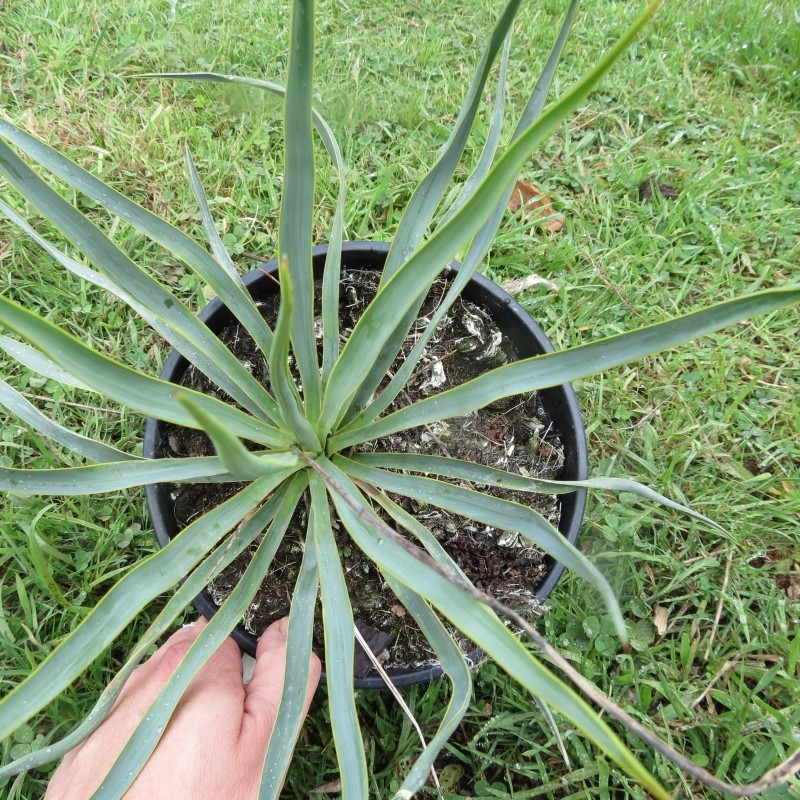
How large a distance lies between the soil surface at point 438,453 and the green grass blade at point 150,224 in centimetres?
22

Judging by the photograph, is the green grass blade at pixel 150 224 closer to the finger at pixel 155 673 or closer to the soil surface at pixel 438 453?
the soil surface at pixel 438 453

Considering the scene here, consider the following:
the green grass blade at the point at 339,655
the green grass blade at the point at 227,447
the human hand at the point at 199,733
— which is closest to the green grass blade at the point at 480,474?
the green grass blade at the point at 339,655

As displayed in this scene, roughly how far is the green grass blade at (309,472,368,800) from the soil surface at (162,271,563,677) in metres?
0.22

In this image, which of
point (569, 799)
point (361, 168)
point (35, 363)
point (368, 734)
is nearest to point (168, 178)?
point (361, 168)

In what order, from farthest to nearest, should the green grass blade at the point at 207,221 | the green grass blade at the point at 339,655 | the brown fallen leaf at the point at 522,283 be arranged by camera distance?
the brown fallen leaf at the point at 522,283 → the green grass blade at the point at 207,221 → the green grass blade at the point at 339,655

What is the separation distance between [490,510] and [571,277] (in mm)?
874

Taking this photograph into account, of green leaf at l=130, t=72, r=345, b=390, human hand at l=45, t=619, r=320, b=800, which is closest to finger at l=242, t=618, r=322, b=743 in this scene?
human hand at l=45, t=619, r=320, b=800

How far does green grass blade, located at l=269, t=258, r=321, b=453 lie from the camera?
479 millimetres

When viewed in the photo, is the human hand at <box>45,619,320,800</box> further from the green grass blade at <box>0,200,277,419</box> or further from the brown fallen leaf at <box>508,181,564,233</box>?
the brown fallen leaf at <box>508,181,564,233</box>

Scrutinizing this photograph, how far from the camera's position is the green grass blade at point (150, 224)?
29.0 inches

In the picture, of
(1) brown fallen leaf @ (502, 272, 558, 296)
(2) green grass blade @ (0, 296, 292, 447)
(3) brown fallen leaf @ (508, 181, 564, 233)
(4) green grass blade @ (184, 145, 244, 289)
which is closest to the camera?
(2) green grass blade @ (0, 296, 292, 447)

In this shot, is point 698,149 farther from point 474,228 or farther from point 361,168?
point 474,228

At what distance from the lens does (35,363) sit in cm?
88

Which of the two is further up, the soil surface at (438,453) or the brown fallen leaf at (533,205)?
the brown fallen leaf at (533,205)
